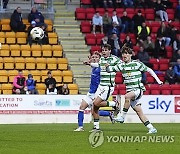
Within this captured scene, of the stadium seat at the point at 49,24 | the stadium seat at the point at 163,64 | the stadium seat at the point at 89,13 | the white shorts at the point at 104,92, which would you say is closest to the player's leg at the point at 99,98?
the white shorts at the point at 104,92

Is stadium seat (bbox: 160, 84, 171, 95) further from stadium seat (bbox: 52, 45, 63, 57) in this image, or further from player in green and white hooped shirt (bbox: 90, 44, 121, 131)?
player in green and white hooped shirt (bbox: 90, 44, 121, 131)

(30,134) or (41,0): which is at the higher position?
(41,0)

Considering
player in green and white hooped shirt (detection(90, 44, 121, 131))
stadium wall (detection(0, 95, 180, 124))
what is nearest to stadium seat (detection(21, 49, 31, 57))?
stadium wall (detection(0, 95, 180, 124))

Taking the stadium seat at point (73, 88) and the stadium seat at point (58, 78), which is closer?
the stadium seat at point (73, 88)

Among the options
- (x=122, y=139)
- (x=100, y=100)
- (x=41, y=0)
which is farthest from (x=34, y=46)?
(x=122, y=139)

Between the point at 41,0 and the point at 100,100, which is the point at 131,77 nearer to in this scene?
the point at 100,100

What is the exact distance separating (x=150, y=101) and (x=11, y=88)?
5.81 meters

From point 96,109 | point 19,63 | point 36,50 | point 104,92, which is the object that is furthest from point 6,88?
point 104,92

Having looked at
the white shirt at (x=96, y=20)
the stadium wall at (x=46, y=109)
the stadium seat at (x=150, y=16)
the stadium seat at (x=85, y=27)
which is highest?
the stadium seat at (x=150, y=16)

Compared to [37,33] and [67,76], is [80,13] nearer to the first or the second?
[37,33]

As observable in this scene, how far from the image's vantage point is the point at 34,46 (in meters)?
33.6

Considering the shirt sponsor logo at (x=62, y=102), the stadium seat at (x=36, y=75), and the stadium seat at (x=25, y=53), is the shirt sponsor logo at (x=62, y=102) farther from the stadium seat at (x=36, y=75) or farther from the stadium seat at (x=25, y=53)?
the stadium seat at (x=25, y=53)

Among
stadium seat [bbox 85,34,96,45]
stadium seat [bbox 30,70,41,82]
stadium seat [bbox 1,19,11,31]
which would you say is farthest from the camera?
stadium seat [bbox 85,34,96,45]

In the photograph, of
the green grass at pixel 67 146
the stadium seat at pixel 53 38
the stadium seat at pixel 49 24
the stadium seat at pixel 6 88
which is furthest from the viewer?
the stadium seat at pixel 49 24
